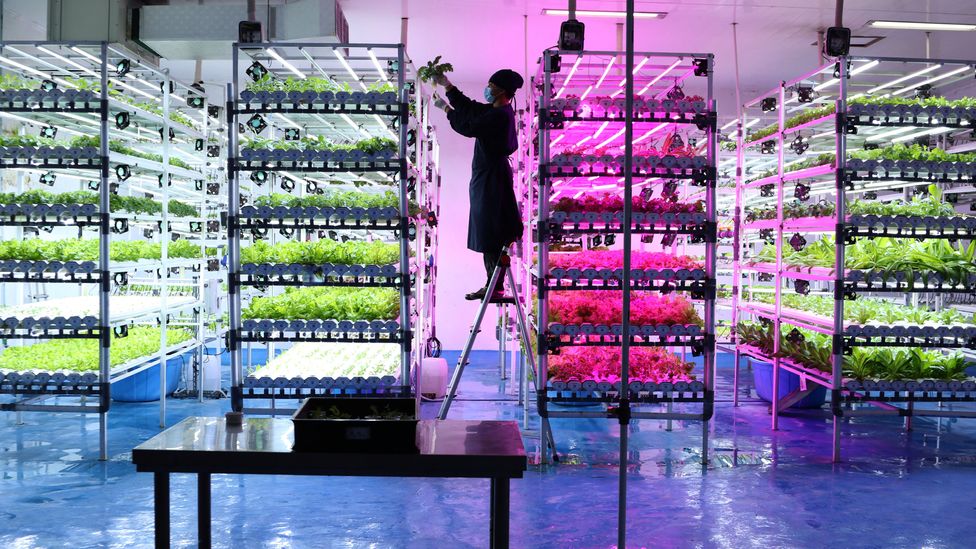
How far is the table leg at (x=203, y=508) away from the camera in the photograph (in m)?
3.68

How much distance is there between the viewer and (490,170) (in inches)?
235

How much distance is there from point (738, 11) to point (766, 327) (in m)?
4.08

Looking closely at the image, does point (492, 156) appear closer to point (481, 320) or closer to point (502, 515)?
point (481, 320)

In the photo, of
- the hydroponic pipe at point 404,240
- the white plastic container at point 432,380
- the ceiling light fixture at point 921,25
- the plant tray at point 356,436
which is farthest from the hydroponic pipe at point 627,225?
the ceiling light fixture at point 921,25

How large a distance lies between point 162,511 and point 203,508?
0.63m

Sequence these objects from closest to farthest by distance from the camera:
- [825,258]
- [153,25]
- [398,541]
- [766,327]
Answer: [398,541], [825,258], [766,327], [153,25]

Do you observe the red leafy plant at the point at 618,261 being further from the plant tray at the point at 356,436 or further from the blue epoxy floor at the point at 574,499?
the plant tray at the point at 356,436

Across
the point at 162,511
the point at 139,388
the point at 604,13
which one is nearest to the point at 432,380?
the point at 139,388

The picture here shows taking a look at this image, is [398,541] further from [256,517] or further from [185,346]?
[185,346]

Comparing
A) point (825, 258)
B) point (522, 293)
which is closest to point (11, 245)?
point (522, 293)

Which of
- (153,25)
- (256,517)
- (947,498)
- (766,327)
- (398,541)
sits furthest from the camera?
(153,25)

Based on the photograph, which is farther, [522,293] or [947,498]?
[522,293]

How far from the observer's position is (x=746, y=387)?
393 inches

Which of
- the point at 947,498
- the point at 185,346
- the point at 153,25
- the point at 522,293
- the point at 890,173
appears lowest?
the point at 947,498
